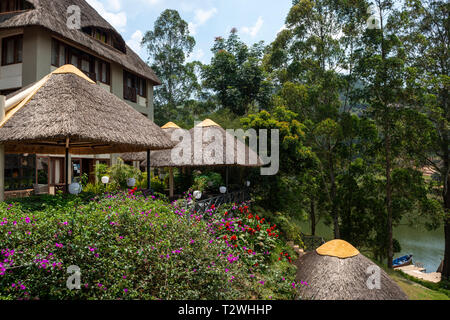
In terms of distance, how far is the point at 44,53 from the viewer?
11.0m

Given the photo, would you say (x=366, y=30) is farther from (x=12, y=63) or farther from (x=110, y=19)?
(x=12, y=63)

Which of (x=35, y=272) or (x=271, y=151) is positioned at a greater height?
(x=271, y=151)

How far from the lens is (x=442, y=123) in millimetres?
13992

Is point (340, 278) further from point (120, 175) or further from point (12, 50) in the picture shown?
point (12, 50)

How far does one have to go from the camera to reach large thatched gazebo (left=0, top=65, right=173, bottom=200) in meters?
5.57

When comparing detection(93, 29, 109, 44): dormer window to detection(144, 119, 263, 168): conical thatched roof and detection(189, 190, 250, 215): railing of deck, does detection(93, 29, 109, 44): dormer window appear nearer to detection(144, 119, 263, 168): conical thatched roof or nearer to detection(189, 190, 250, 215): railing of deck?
detection(144, 119, 263, 168): conical thatched roof

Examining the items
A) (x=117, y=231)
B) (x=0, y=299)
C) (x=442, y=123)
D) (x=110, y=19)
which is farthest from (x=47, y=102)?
(x=442, y=123)

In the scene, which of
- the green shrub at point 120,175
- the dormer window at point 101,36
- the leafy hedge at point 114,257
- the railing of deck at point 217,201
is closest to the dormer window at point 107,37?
the dormer window at point 101,36

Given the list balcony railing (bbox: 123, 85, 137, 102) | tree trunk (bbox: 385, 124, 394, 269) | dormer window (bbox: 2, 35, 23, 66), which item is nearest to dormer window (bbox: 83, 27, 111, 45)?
balcony railing (bbox: 123, 85, 137, 102)

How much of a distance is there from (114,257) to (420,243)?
32710 millimetres

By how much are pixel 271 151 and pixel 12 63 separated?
11.4m

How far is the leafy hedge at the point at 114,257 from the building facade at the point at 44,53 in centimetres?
712

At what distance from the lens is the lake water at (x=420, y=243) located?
23602 mm

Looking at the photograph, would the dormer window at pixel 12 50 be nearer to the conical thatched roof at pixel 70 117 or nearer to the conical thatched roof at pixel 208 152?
the conical thatched roof at pixel 70 117
